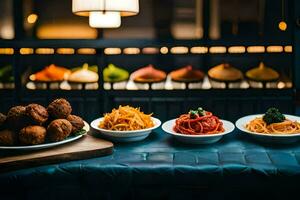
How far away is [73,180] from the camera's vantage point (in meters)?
2.52

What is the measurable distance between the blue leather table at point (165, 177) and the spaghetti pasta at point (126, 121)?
0.21m

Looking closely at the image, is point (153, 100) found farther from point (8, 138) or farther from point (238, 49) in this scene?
point (8, 138)

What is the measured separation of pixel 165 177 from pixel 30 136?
0.78 metres

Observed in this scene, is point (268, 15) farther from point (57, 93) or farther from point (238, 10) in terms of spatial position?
point (57, 93)

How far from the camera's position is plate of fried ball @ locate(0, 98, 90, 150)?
2572 mm

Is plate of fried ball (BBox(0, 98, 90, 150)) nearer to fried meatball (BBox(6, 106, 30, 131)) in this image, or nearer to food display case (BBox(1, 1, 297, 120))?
fried meatball (BBox(6, 106, 30, 131))

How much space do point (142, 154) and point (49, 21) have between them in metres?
2.83

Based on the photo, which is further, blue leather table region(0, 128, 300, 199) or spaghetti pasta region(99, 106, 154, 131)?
spaghetti pasta region(99, 106, 154, 131)

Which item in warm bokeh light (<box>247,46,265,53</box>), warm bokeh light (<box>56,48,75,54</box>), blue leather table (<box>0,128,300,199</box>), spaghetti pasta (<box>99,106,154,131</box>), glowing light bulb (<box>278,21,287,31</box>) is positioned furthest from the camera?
warm bokeh light (<box>56,48,75,54</box>)

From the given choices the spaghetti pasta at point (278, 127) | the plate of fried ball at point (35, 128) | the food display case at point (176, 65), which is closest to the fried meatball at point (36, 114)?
the plate of fried ball at point (35, 128)

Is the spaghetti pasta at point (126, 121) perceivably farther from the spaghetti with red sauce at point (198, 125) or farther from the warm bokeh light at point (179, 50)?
the warm bokeh light at point (179, 50)

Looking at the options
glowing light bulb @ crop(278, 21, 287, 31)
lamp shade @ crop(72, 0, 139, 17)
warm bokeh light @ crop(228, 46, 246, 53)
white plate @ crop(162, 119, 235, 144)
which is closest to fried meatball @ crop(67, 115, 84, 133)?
white plate @ crop(162, 119, 235, 144)

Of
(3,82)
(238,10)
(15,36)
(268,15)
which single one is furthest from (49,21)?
(268,15)

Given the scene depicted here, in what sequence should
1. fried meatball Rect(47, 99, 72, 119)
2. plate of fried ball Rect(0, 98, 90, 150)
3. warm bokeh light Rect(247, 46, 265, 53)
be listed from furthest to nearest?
warm bokeh light Rect(247, 46, 265, 53) < fried meatball Rect(47, 99, 72, 119) < plate of fried ball Rect(0, 98, 90, 150)
